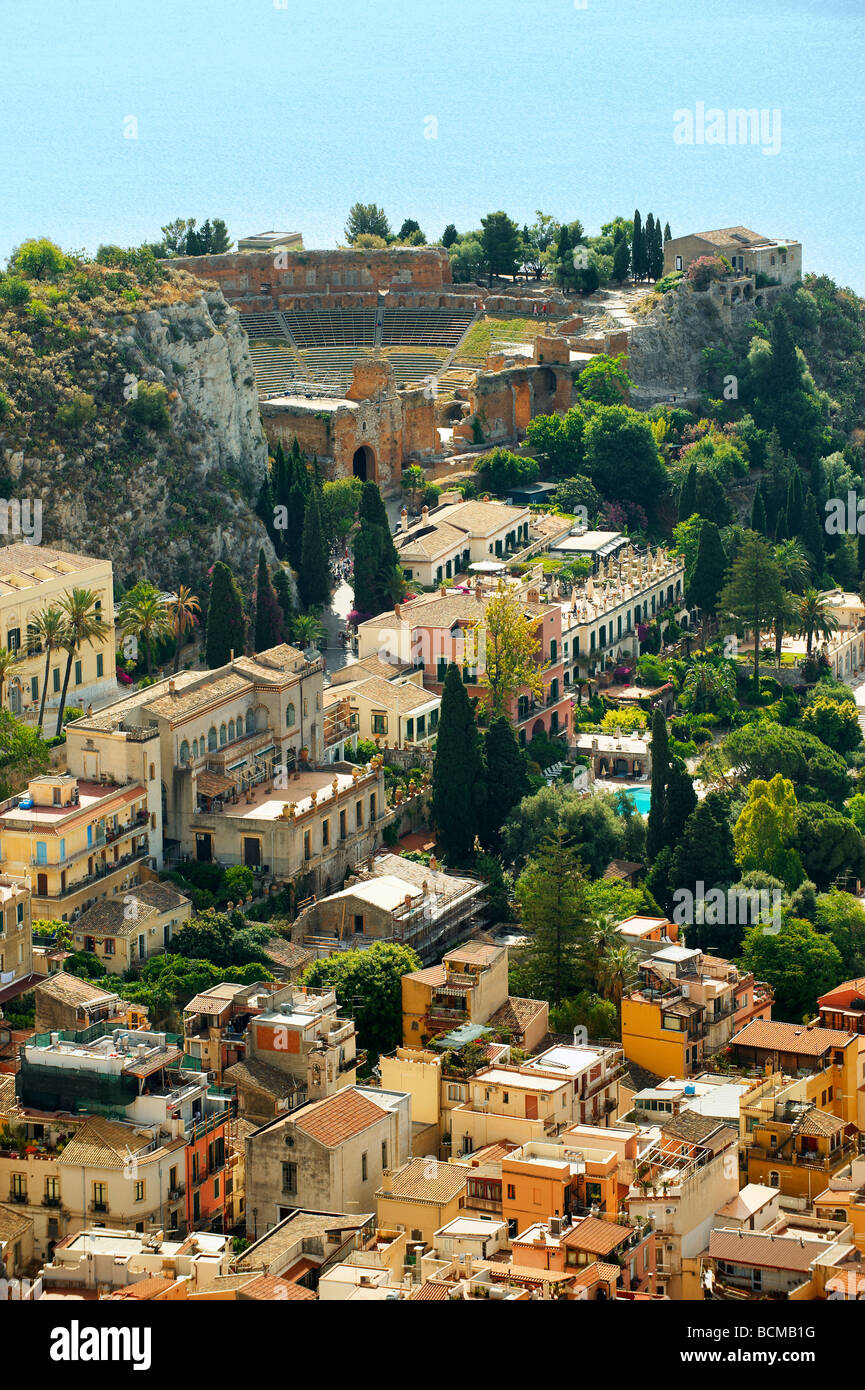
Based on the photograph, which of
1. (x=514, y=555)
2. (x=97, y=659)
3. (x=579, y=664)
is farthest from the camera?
(x=514, y=555)

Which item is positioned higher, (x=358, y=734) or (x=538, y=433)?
(x=538, y=433)

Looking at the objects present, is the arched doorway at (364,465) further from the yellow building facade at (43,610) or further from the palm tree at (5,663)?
the palm tree at (5,663)

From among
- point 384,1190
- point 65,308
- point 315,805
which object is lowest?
point 384,1190

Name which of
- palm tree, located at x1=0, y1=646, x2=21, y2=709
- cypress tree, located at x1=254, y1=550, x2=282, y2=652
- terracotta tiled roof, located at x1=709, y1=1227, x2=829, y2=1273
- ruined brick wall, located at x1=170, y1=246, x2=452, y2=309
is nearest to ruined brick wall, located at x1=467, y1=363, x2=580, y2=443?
ruined brick wall, located at x1=170, y1=246, x2=452, y2=309

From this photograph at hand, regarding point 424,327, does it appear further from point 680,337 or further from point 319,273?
point 680,337

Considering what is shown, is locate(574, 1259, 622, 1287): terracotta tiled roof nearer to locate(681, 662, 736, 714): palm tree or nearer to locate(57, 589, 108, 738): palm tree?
locate(57, 589, 108, 738): palm tree

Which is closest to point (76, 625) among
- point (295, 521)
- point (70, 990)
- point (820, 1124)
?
point (70, 990)
